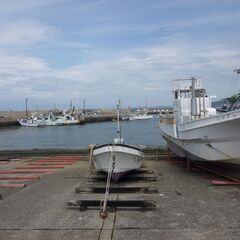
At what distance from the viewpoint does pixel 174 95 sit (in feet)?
58.4

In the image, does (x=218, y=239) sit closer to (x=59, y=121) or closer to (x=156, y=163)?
(x=156, y=163)

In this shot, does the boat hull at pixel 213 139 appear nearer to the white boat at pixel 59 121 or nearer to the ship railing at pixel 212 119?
the ship railing at pixel 212 119

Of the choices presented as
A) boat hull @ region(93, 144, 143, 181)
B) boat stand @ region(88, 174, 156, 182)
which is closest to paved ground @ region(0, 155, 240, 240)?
boat stand @ region(88, 174, 156, 182)

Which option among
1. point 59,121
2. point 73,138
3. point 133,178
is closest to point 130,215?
point 133,178

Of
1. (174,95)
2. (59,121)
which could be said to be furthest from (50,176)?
(59,121)

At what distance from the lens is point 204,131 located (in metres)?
12.3

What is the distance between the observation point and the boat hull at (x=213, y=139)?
11453 mm

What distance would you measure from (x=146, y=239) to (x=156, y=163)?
950 cm

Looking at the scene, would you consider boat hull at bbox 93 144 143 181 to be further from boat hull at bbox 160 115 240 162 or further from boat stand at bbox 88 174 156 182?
boat hull at bbox 160 115 240 162

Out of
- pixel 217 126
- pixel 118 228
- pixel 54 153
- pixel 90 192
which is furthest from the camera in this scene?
pixel 54 153

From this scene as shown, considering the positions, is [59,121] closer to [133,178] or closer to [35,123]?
[35,123]

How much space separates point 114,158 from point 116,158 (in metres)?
0.08

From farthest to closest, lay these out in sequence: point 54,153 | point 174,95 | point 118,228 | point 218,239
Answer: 1. point 54,153
2. point 174,95
3. point 118,228
4. point 218,239

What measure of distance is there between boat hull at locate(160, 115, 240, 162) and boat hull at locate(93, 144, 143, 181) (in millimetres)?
2087
